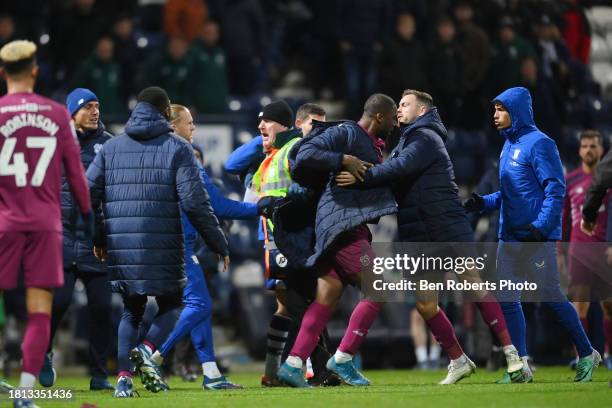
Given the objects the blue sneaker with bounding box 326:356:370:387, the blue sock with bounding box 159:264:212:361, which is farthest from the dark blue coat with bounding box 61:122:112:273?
the blue sneaker with bounding box 326:356:370:387

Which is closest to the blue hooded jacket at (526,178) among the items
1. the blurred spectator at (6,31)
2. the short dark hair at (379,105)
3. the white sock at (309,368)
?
the short dark hair at (379,105)

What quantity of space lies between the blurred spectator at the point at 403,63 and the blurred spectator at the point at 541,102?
1338 mm

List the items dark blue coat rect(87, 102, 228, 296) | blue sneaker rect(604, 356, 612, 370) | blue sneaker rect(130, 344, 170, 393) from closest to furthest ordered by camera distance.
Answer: blue sneaker rect(130, 344, 170, 393)
dark blue coat rect(87, 102, 228, 296)
blue sneaker rect(604, 356, 612, 370)

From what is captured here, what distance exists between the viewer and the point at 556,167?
35.8 feet

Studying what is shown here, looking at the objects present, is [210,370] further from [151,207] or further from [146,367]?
[151,207]

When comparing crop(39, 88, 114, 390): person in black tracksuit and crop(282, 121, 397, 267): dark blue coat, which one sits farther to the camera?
crop(39, 88, 114, 390): person in black tracksuit

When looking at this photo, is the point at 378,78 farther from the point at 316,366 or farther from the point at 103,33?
the point at 316,366

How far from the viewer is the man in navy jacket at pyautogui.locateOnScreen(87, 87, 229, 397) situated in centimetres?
978

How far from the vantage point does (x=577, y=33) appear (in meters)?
21.3

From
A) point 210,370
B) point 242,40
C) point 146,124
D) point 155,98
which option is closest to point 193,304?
point 210,370

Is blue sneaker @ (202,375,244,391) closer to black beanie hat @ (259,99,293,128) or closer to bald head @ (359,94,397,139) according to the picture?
black beanie hat @ (259,99,293,128)

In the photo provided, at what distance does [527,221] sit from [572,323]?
2.84ft

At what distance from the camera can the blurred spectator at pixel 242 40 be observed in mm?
18422

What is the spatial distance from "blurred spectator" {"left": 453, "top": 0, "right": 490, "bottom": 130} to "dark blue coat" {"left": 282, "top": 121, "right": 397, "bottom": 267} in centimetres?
854
